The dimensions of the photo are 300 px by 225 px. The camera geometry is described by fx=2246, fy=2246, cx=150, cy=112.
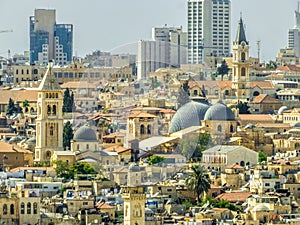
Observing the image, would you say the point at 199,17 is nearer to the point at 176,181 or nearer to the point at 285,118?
the point at 285,118

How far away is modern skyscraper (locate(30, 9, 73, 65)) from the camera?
569 feet

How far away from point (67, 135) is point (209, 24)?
84.8 metres

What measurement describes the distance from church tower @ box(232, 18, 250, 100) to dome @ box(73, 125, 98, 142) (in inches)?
→ 1365

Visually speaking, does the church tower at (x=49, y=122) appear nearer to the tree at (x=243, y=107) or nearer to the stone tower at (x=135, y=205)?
the tree at (x=243, y=107)

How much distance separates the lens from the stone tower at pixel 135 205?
6212 cm

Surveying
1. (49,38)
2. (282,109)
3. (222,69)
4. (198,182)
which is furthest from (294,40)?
(198,182)

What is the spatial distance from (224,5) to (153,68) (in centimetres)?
10745

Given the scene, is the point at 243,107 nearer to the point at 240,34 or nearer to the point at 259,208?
the point at 240,34

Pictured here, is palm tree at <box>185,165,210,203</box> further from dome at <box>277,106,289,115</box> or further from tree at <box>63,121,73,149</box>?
dome at <box>277,106,289,115</box>

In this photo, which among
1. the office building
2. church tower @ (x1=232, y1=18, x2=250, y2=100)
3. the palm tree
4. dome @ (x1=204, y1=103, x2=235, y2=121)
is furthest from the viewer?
church tower @ (x1=232, y1=18, x2=250, y2=100)

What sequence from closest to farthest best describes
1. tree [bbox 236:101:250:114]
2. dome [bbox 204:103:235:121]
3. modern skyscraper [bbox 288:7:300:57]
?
1. dome [bbox 204:103:235:121]
2. tree [bbox 236:101:250:114]
3. modern skyscraper [bbox 288:7:300:57]

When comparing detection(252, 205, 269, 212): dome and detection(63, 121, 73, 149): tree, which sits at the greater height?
detection(63, 121, 73, 149): tree

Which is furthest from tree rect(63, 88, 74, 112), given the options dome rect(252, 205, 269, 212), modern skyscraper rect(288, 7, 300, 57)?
modern skyscraper rect(288, 7, 300, 57)

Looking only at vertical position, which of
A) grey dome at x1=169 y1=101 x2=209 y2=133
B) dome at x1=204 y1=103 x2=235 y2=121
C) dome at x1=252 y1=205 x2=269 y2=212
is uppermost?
dome at x1=204 y1=103 x2=235 y2=121
